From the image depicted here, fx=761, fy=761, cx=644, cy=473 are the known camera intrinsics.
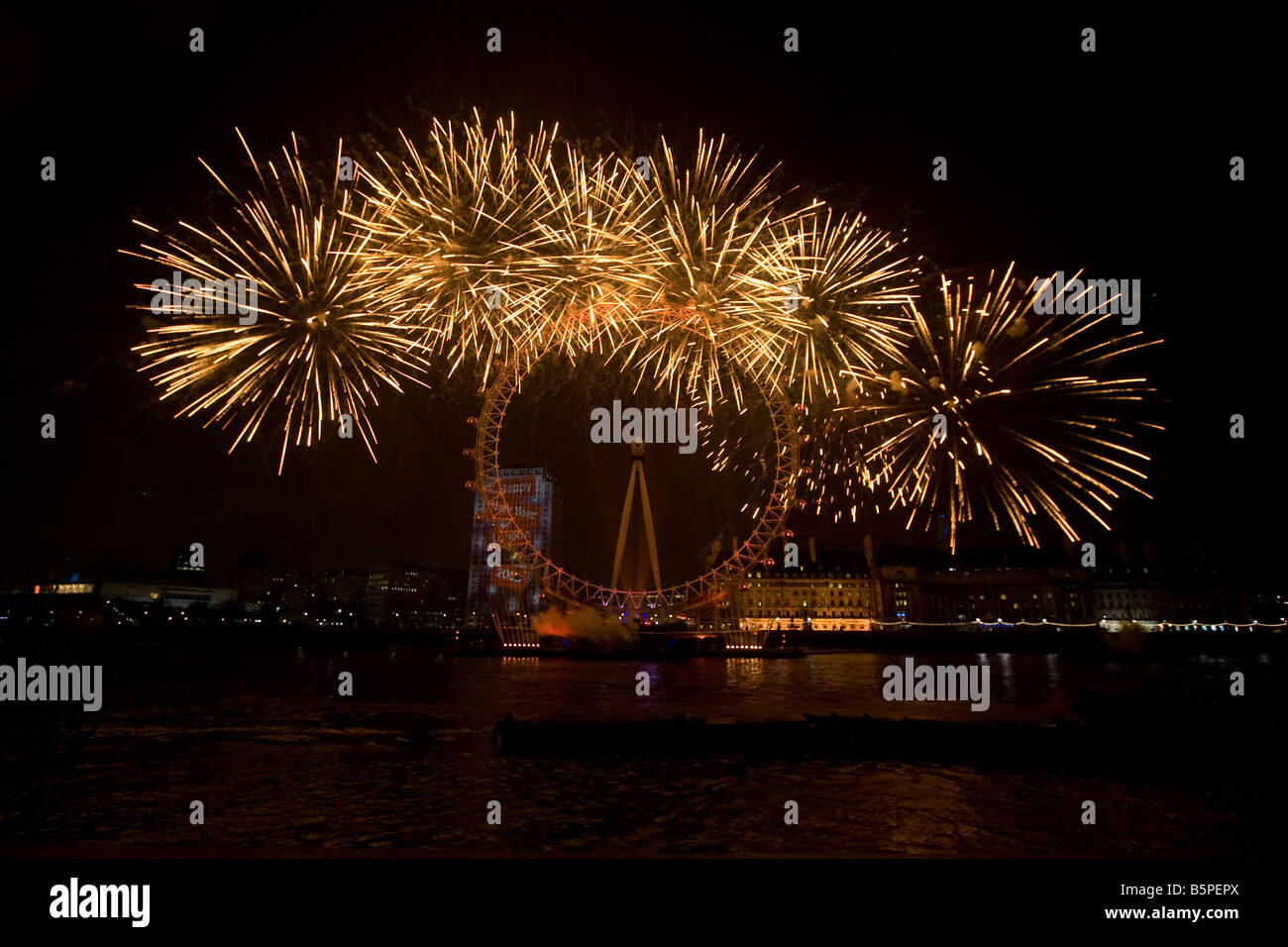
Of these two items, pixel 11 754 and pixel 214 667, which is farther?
pixel 214 667

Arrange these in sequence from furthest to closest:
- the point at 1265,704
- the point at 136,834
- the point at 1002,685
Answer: the point at 1002,685
the point at 1265,704
the point at 136,834

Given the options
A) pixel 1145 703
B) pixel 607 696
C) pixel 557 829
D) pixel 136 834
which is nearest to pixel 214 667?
pixel 607 696

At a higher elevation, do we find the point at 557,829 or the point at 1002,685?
the point at 557,829
